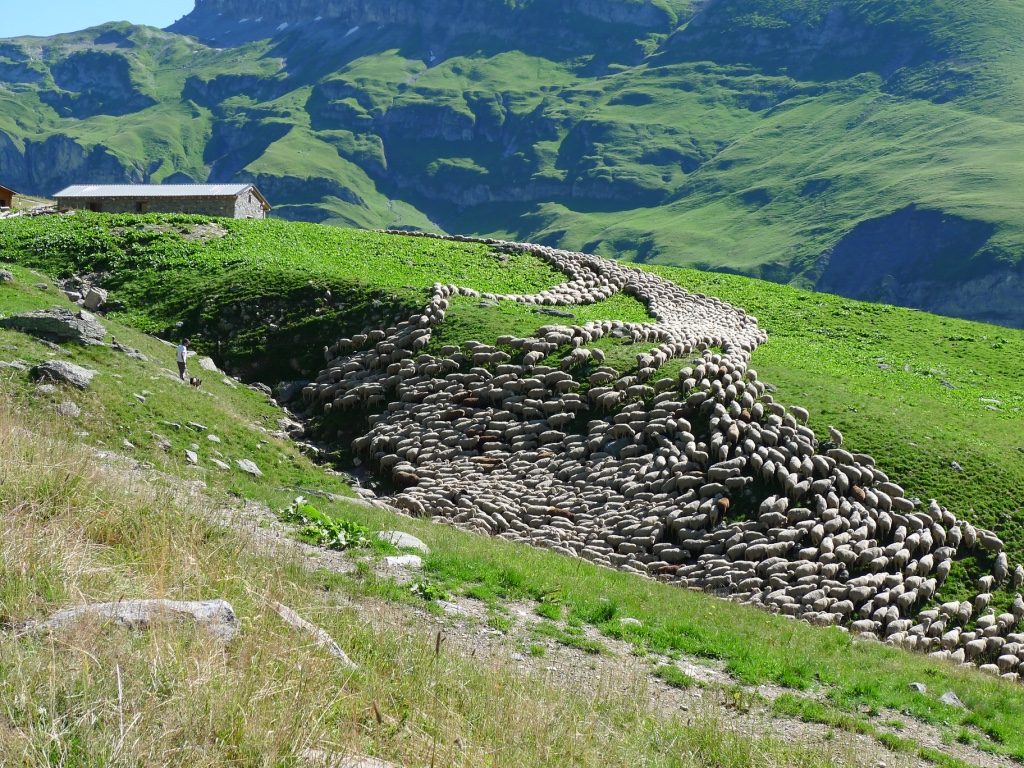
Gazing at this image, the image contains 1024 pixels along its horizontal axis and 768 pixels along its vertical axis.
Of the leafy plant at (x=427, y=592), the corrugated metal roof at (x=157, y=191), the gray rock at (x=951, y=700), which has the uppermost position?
the corrugated metal roof at (x=157, y=191)

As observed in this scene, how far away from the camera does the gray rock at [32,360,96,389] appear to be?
82.3ft

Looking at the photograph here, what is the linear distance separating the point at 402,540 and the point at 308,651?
10.0 m

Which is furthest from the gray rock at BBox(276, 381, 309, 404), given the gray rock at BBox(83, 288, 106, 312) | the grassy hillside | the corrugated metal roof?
the corrugated metal roof

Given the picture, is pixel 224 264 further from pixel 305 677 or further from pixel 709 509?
pixel 305 677

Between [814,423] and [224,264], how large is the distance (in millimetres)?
34285

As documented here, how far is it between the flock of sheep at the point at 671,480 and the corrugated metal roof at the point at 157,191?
3724cm

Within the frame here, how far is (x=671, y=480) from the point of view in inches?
1113

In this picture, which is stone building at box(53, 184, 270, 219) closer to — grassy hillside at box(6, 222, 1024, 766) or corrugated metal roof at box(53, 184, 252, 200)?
corrugated metal roof at box(53, 184, 252, 200)

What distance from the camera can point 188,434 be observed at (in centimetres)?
2628

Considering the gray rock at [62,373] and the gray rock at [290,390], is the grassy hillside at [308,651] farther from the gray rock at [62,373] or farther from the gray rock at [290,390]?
the gray rock at [290,390]

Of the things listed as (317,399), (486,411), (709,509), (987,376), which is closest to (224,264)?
(317,399)

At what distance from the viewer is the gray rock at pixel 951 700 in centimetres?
1616

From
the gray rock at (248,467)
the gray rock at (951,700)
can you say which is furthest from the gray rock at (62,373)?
the gray rock at (951,700)

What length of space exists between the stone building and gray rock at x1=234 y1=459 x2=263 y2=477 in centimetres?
4658
